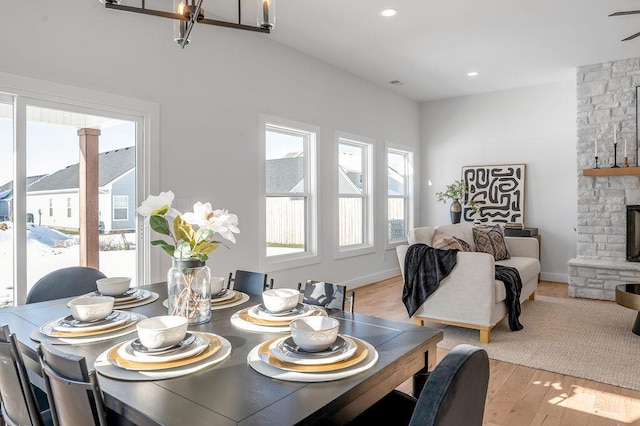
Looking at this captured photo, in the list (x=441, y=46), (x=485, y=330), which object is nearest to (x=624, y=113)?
(x=441, y=46)

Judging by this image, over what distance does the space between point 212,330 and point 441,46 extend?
429cm

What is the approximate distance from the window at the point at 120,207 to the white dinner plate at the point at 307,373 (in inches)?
98.4

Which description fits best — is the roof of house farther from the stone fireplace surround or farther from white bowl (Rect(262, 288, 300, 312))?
the stone fireplace surround

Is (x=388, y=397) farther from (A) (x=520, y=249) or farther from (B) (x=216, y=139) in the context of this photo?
(A) (x=520, y=249)

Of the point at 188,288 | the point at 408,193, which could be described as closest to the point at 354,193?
the point at 408,193

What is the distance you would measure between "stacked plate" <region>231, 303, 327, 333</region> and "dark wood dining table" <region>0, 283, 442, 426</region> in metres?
0.06

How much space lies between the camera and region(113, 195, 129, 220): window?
331 cm

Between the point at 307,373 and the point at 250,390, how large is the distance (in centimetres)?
16

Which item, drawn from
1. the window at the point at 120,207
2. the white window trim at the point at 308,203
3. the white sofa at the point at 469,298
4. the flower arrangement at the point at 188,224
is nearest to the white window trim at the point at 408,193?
the white window trim at the point at 308,203

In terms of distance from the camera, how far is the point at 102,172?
3.24 meters

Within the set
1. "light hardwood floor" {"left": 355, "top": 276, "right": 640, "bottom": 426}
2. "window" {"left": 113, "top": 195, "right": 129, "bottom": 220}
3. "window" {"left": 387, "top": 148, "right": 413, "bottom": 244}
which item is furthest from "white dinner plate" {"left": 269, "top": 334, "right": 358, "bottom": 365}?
"window" {"left": 387, "top": 148, "right": 413, "bottom": 244}

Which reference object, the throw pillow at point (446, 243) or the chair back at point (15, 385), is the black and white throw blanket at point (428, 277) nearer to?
the throw pillow at point (446, 243)

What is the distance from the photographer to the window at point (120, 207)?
331cm

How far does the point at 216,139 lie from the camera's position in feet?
12.9
